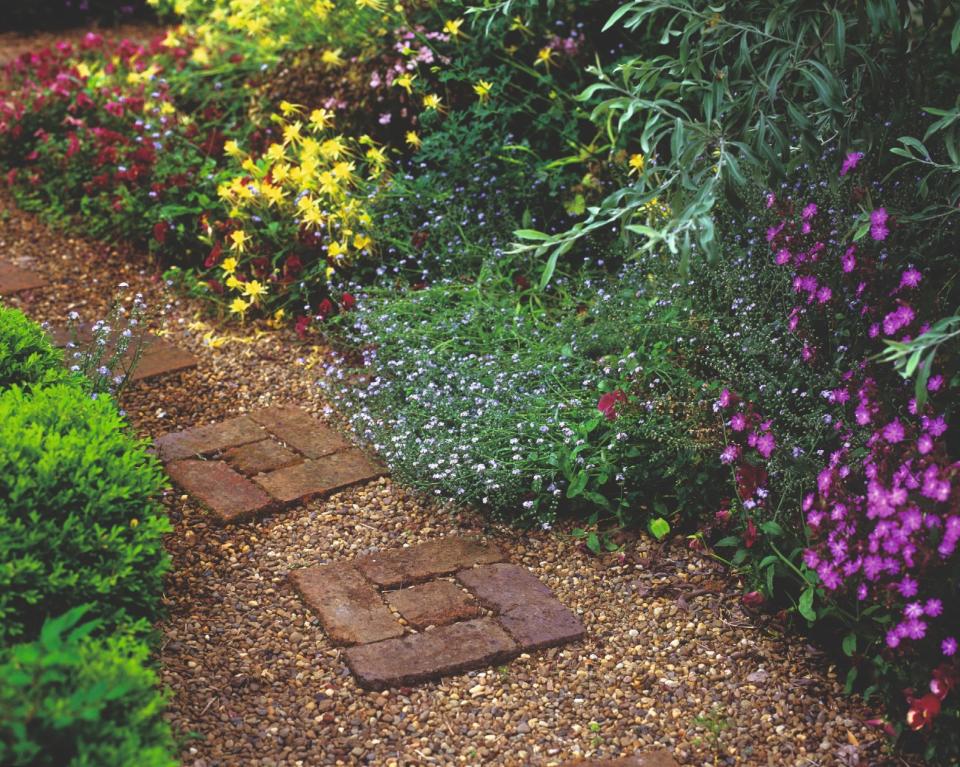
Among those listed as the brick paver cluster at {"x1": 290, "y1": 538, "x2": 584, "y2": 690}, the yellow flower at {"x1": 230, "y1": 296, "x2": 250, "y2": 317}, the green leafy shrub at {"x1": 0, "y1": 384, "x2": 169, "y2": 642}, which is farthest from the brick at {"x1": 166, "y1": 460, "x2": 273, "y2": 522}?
the yellow flower at {"x1": 230, "y1": 296, "x2": 250, "y2": 317}

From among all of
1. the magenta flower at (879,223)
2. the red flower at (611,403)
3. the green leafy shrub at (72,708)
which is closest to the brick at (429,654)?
the red flower at (611,403)

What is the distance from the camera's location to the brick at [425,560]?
3.13 m

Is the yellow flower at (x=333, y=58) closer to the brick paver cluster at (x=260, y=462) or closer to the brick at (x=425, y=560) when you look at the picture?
the brick paver cluster at (x=260, y=462)

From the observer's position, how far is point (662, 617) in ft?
9.80

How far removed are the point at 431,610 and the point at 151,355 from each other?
196 cm

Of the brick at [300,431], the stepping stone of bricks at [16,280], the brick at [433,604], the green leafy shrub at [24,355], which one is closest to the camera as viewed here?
the brick at [433,604]

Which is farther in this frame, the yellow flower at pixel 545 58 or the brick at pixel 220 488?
the yellow flower at pixel 545 58

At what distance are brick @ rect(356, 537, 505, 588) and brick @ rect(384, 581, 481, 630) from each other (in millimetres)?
48

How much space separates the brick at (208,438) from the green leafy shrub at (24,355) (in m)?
0.50

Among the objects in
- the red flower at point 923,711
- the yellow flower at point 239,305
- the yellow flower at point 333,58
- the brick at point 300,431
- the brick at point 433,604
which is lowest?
the brick at point 300,431

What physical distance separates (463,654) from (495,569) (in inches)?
15.2

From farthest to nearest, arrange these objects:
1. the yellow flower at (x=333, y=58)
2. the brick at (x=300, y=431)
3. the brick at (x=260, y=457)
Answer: the yellow flower at (x=333, y=58) < the brick at (x=300, y=431) < the brick at (x=260, y=457)

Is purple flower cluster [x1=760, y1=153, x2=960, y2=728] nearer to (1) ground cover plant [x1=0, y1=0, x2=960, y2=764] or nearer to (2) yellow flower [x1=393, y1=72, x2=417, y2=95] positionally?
(1) ground cover plant [x1=0, y1=0, x2=960, y2=764]

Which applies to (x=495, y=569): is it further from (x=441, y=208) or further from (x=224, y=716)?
(x=441, y=208)
